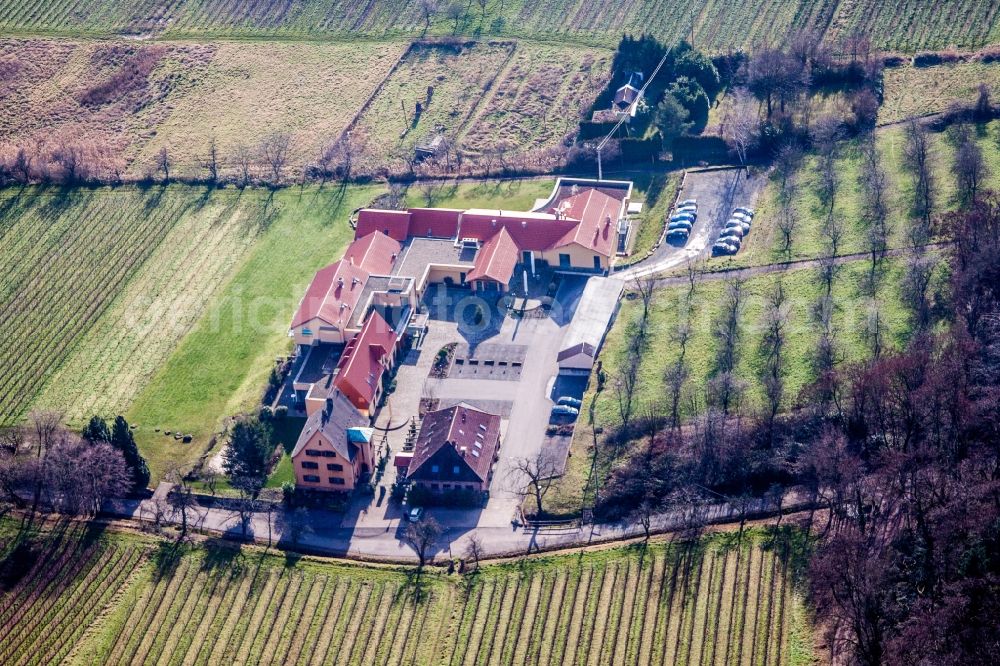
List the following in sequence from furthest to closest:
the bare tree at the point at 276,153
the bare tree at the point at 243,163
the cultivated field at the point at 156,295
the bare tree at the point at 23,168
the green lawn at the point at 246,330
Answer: the bare tree at the point at 23,168, the bare tree at the point at 276,153, the bare tree at the point at 243,163, the cultivated field at the point at 156,295, the green lawn at the point at 246,330

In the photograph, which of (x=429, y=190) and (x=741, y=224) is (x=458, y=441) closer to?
(x=741, y=224)

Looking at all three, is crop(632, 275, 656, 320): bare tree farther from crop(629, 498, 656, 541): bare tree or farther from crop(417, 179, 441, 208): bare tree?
crop(417, 179, 441, 208): bare tree

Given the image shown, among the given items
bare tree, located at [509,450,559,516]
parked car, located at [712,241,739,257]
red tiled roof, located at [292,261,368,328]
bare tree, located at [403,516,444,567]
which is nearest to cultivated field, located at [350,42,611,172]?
parked car, located at [712,241,739,257]

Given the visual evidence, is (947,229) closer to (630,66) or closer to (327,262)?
(630,66)

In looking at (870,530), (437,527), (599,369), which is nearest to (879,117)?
(599,369)

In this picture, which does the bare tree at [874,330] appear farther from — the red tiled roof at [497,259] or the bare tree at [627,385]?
the red tiled roof at [497,259]

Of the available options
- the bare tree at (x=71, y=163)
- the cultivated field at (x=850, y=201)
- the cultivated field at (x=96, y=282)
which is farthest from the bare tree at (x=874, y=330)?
the bare tree at (x=71, y=163)
